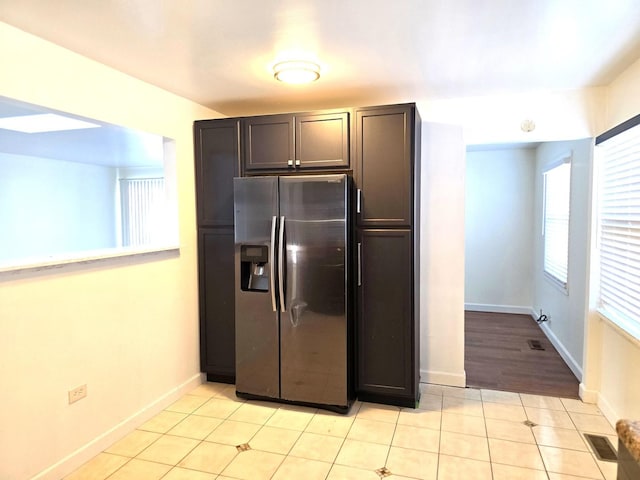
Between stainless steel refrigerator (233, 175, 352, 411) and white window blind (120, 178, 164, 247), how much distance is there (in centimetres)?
445

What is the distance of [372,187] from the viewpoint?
2963 mm

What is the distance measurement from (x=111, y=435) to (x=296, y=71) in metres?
2.50

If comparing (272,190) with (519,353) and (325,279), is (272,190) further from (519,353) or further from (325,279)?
(519,353)

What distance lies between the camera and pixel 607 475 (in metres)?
2.22

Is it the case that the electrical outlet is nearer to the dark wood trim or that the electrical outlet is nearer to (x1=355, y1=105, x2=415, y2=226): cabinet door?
(x1=355, y1=105, x2=415, y2=226): cabinet door

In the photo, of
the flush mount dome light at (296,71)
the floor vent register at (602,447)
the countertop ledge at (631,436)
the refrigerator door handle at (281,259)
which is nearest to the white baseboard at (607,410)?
the floor vent register at (602,447)

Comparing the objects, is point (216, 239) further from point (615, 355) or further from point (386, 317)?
point (615, 355)

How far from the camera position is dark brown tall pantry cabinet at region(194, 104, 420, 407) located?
9.52 feet

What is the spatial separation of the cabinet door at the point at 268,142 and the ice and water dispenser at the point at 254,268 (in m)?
0.65

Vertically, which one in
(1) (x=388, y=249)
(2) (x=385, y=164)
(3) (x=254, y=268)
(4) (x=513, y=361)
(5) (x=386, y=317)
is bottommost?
(4) (x=513, y=361)

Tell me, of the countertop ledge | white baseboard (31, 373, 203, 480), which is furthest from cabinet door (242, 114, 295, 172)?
the countertop ledge

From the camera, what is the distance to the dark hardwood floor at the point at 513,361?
11.3ft

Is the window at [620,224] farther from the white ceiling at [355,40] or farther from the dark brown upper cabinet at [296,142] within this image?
the dark brown upper cabinet at [296,142]

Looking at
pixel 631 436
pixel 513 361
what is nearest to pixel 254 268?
pixel 631 436
